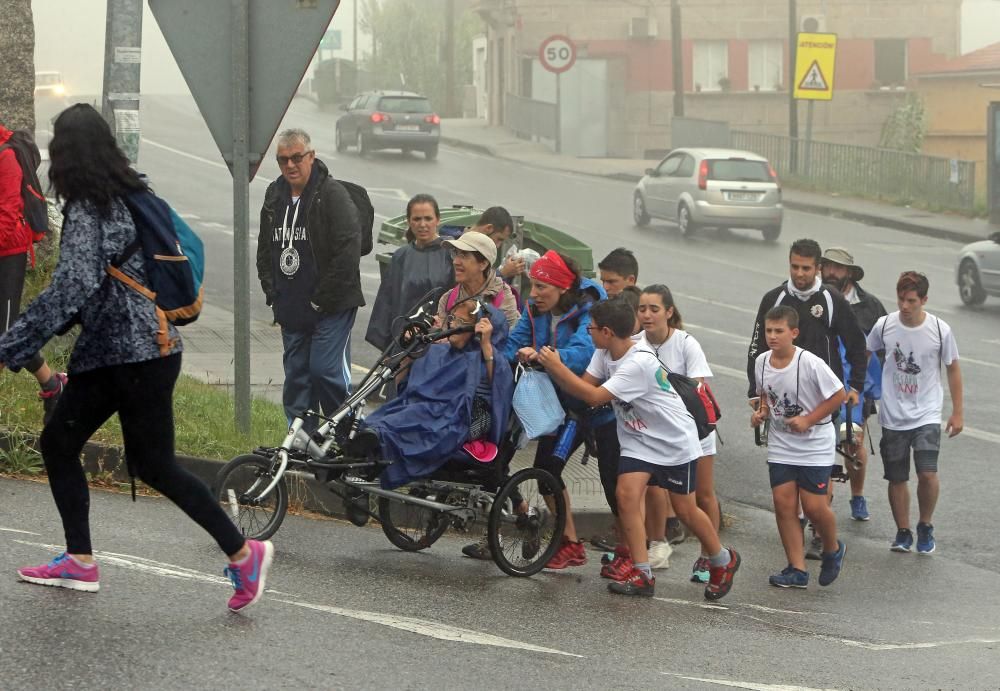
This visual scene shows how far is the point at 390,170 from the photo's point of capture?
3797cm

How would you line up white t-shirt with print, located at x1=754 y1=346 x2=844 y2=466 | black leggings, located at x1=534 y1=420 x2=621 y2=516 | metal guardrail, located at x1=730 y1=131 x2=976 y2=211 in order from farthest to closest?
metal guardrail, located at x1=730 y1=131 x2=976 y2=211 → white t-shirt with print, located at x1=754 y1=346 x2=844 y2=466 → black leggings, located at x1=534 y1=420 x2=621 y2=516

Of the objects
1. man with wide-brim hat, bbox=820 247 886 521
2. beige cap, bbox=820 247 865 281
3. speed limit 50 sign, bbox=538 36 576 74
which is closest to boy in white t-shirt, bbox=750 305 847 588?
man with wide-brim hat, bbox=820 247 886 521

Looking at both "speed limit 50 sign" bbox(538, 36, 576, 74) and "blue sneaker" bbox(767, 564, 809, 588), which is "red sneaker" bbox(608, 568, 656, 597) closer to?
"blue sneaker" bbox(767, 564, 809, 588)

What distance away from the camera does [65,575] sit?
20.4ft

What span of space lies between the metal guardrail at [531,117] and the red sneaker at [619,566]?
3962 centimetres

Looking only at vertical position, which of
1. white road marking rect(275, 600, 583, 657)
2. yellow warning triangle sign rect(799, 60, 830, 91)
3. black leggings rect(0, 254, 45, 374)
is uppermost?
yellow warning triangle sign rect(799, 60, 830, 91)

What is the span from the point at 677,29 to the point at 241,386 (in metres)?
38.1

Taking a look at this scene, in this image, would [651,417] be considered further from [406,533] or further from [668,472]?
[406,533]

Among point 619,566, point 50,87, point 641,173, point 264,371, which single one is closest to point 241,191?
point 619,566

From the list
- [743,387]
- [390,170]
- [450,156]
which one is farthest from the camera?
[450,156]

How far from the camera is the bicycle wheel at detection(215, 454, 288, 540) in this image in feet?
25.1

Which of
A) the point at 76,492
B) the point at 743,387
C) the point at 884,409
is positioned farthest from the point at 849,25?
the point at 76,492

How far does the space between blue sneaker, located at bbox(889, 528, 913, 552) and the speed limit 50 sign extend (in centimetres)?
3298

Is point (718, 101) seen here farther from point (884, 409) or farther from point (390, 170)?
point (884, 409)
